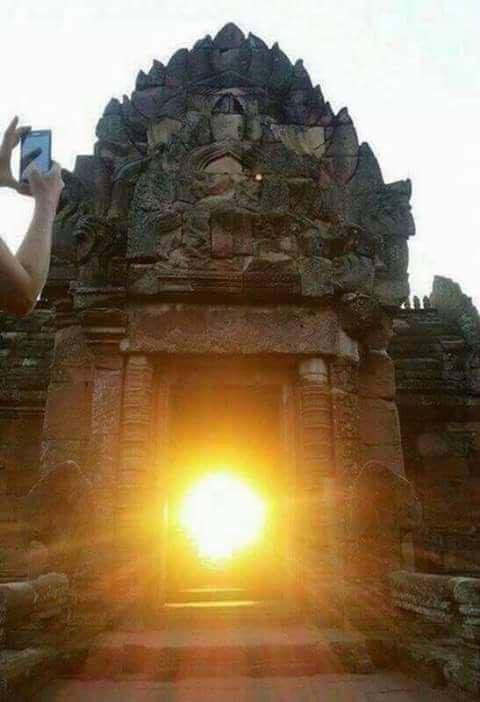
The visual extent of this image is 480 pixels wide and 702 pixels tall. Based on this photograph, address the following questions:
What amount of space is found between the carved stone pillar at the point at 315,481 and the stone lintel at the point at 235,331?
9.8 inches

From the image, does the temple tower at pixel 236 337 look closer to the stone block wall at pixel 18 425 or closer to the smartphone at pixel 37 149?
the stone block wall at pixel 18 425

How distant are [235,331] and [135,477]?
175 cm

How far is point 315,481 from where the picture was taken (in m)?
5.51

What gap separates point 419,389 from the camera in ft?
28.2

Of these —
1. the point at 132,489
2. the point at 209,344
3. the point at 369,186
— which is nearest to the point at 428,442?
the point at 369,186

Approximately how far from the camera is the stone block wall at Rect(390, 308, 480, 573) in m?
8.06

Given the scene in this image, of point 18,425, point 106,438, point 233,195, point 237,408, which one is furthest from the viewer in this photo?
point 18,425

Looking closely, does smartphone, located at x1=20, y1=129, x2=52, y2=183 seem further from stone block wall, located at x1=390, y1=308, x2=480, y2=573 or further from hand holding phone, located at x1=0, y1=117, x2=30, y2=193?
stone block wall, located at x1=390, y1=308, x2=480, y2=573

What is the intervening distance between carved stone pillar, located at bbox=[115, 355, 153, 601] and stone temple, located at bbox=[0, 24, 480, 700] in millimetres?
20

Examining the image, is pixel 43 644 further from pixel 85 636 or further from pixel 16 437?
pixel 16 437

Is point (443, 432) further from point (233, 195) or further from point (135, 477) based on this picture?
point (135, 477)

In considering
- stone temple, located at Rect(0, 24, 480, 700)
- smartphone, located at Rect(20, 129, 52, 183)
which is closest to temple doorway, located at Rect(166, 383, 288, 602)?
stone temple, located at Rect(0, 24, 480, 700)

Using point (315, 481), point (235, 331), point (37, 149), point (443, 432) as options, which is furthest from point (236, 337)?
point (443, 432)

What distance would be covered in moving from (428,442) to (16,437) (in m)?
6.15
